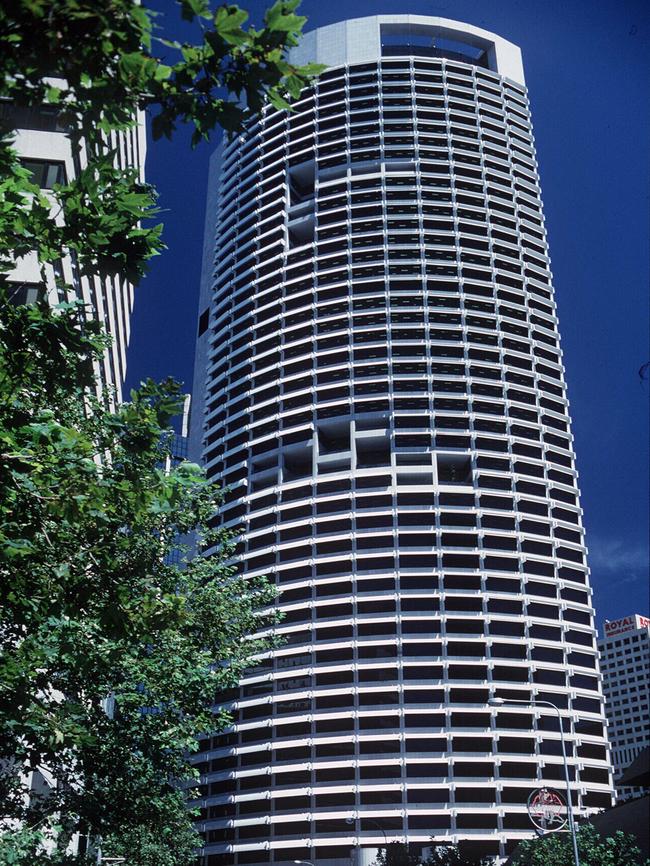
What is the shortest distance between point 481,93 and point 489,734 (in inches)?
3429

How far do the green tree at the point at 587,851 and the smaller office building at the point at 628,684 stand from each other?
508 ft

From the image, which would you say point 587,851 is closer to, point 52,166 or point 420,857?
point 420,857

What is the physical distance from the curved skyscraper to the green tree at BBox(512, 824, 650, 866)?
31.7m

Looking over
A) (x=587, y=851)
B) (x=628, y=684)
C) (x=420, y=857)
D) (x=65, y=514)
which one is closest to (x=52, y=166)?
(x=65, y=514)

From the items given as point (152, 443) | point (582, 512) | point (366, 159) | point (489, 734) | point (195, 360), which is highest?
point (366, 159)

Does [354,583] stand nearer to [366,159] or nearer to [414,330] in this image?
[414,330]

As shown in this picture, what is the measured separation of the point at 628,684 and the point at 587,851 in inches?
6628

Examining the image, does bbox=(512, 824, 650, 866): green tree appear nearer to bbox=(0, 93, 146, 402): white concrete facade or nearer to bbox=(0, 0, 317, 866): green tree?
bbox=(0, 0, 317, 866): green tree

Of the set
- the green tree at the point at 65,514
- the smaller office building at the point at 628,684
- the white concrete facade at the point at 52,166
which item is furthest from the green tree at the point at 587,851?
the smaller office building at the point at 628,684

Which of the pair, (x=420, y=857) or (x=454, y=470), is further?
(x=454, y=470)

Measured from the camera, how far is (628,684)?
194125 millimetres

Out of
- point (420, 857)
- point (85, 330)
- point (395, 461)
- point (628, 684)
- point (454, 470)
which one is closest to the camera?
point (85, 330)

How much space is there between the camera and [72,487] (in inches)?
304

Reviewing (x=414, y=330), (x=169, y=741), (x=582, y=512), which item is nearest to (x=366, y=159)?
(x=414, y=330)
